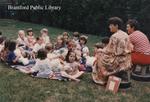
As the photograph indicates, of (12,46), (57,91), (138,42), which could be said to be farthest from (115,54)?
(12,46)

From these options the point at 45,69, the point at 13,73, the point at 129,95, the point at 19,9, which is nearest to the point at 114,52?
the point at 129,95

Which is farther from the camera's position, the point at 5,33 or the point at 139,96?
the point at 5,33

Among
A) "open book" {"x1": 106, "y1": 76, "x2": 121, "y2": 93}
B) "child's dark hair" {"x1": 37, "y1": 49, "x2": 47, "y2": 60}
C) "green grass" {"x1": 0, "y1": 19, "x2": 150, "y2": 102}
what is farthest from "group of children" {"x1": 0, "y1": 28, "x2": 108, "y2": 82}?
"open book" {"x1": 106, "y1": 76, "x2": 121, "y2": 93}

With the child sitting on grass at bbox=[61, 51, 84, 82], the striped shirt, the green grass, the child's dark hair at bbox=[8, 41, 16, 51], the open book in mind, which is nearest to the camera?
the green grass

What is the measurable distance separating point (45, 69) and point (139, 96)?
2653 mm

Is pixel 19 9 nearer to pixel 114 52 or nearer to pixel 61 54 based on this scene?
pixel 61 54

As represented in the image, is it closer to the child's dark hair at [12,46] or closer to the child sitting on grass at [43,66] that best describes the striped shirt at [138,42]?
the child sitting on grass at [43,66]

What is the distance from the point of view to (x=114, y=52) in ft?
35.5

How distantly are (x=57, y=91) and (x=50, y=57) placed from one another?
1.92m

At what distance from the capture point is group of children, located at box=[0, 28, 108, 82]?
11422 mm

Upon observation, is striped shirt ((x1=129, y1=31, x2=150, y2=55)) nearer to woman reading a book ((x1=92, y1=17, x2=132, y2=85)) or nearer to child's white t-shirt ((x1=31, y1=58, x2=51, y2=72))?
woman reading a book ((x1=92, y1=17, x2=132, y2=85))

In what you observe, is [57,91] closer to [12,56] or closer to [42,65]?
[42,65]

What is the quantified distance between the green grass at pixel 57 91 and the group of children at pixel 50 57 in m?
0.33

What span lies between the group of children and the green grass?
0.33m
